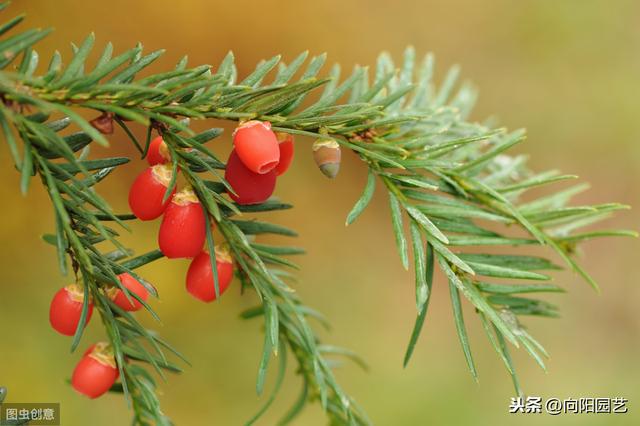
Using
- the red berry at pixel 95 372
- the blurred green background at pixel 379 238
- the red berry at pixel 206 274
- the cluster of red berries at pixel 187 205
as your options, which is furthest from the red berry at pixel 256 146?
the blurred green background at pixel 379 238

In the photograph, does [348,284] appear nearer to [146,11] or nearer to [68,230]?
[146,11]

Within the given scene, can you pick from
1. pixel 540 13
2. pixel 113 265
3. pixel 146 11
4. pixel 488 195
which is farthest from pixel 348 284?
pixel 113 265

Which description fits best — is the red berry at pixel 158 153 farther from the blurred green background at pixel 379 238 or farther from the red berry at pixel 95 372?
the blurred green background at pixel 379 238

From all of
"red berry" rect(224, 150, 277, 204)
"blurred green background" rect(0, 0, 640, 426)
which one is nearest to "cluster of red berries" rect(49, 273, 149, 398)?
"red berry" rect(224, 150, 277, 204)

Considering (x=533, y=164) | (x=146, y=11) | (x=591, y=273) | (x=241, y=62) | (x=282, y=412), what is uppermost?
(x=146, y=11)

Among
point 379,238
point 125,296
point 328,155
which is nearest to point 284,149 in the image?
point 328,155

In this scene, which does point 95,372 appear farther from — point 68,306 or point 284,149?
point 284,149
